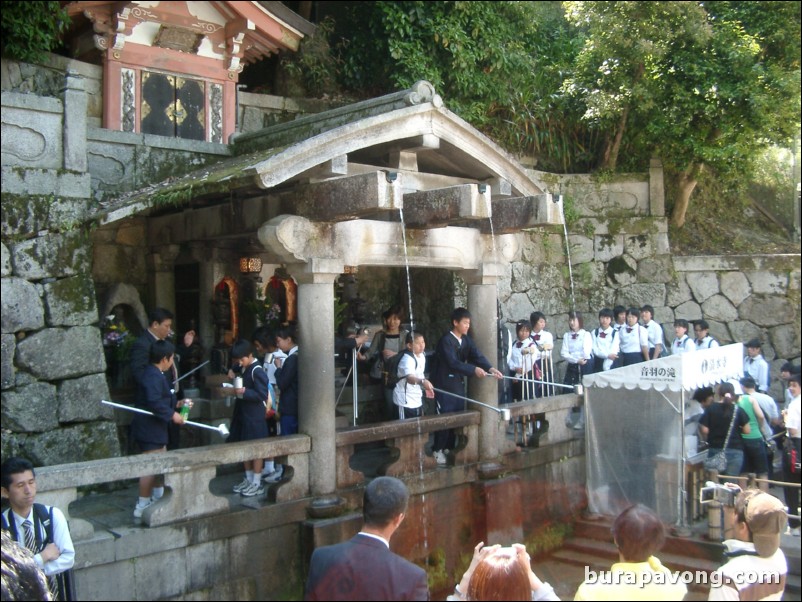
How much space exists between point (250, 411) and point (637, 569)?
16.5 ft

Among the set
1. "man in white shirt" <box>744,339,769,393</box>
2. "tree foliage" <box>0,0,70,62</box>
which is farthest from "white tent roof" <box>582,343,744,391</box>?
"tree foliage" <box>0,0,70,62</box>

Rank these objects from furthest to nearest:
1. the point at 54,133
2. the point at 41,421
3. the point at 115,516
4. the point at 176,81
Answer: the point at 176,81, the point at 54,133, the point at 41,421, the point at 115,516

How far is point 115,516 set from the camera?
7.04 meters

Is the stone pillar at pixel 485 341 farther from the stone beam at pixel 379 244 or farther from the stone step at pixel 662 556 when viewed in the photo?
the stone step at pixel 662 556

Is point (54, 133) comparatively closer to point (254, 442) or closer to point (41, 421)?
point (41, 421)

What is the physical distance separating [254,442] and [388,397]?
315cm

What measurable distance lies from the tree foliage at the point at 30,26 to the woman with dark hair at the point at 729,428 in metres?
10.1

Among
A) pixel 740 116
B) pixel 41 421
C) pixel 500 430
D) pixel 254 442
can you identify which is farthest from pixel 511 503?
pixel 740 116

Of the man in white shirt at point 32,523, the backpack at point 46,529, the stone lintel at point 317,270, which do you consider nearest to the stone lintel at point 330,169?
the stone lintel at point 317,270

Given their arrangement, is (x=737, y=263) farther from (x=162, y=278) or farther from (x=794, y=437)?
(x=162, y=278)

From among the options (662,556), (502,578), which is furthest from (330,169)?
(662,556)

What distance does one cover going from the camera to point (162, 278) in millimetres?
10938

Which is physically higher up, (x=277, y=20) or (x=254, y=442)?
(x=277, y=20)

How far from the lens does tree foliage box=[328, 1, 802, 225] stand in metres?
13.6
